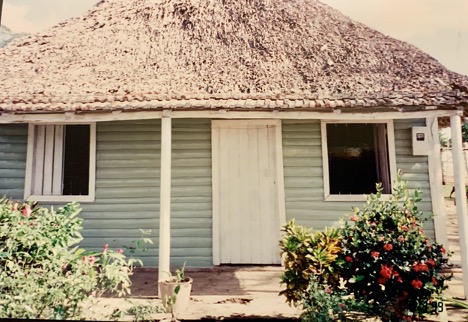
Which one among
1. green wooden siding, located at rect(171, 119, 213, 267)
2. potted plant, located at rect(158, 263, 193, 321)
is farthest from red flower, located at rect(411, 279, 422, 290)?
green wooden siding, located at rect(171, 119, 213, 267)

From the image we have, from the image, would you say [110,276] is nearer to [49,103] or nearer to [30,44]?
[49,103]

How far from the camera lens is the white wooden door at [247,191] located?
19.6ft

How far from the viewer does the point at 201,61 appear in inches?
254

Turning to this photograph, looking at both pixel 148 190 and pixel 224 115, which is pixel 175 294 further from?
pixel 148 190

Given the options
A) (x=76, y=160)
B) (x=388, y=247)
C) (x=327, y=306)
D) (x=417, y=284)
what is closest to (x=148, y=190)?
(x=76, y=160)

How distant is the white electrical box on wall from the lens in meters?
5.95

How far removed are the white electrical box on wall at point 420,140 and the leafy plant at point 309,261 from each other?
329 cm

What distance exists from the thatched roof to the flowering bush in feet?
6.55

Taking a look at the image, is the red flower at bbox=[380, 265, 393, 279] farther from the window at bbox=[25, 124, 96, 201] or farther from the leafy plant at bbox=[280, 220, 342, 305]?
the window at bbox=[25, 124, 96, 201]

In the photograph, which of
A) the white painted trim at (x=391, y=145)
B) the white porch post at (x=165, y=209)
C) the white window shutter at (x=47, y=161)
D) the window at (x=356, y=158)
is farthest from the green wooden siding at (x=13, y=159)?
the white painted trim at (x=391, y=145)

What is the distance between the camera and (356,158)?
623 centimetres

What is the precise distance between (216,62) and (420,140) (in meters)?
4.15

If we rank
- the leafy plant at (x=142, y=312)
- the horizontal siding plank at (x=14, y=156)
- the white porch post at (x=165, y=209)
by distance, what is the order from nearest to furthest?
the leafy plant at (x=142, y=312), the white porch post at (x=165, y=209), the horizontal siding plank at (x=14, y=156)

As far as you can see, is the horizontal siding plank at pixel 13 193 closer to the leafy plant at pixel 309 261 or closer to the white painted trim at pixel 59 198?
the white painted trim at pixel 59 198
